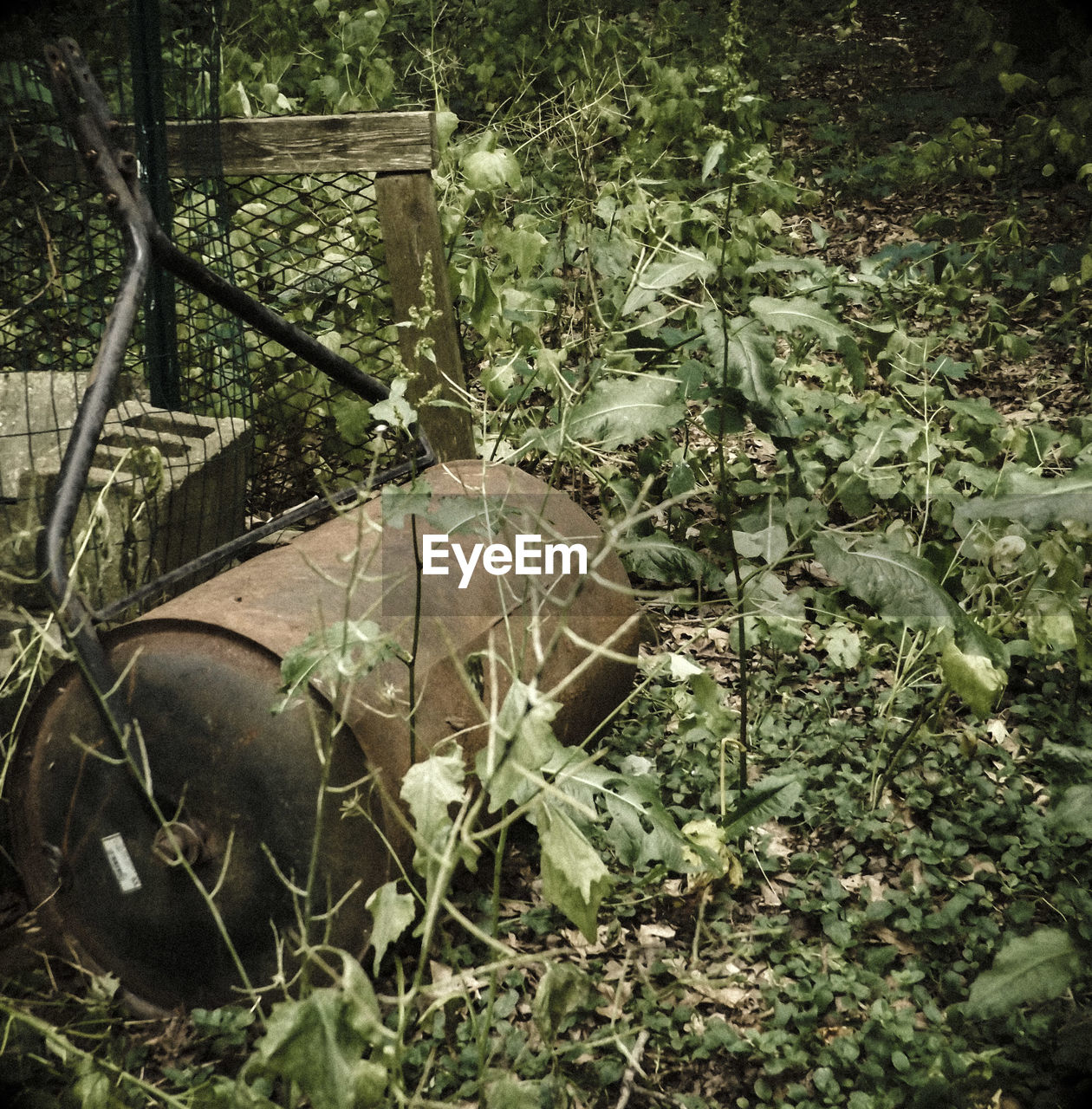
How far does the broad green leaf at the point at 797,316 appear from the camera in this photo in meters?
2.39

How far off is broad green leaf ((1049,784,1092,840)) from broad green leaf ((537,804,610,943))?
86cm

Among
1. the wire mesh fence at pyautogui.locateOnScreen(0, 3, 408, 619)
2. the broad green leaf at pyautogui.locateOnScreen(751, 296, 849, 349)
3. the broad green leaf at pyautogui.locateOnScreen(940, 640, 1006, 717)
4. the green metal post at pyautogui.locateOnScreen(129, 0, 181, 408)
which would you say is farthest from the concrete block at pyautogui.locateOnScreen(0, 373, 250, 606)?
the broad green leaf at pyautogui.locateOnScreen(940, 640, 1006, 717)

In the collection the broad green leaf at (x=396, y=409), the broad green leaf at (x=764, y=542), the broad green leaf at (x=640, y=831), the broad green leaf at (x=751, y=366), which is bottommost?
the broad green leaf at (x=640, y=831)

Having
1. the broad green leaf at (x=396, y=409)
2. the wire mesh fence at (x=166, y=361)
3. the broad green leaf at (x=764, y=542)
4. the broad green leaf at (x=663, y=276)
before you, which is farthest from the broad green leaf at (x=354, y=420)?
the broad green leaf at (x=396, y=409)

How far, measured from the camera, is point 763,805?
2340mm

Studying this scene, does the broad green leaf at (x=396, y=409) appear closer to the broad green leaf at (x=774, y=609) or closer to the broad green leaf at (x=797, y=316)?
the broad green leaf at (x=797, y=316)

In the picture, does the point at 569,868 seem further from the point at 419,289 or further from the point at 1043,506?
the point at 419,289

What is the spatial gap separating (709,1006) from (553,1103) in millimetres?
607

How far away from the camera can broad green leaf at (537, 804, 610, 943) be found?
5.70 feet

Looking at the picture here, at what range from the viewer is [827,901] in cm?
238

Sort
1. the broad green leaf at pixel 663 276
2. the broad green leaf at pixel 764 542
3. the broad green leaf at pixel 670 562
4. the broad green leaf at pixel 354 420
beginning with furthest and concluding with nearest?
1. the broad green leaf at pixel 354 420
2. the broad green leaf at pixel 764 542
3. the broad green leaf at pixel 670 562
4. the broad green leaf at pixel 663 276

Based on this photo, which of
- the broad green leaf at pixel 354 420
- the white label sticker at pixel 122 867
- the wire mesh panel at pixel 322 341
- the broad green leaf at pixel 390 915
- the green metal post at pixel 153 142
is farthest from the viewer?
the wire mesh panel at pixel 322 341

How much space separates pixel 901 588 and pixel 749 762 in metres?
0.81

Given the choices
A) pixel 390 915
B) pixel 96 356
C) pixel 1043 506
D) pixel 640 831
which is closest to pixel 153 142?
pixel 96 356
